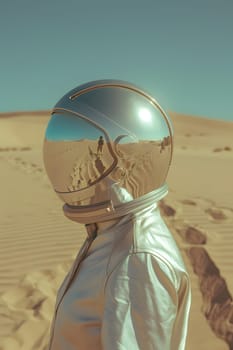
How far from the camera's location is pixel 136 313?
1.03 metres

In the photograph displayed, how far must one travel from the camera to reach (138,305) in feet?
3.35

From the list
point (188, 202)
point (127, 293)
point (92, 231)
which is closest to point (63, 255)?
point (188, 202)

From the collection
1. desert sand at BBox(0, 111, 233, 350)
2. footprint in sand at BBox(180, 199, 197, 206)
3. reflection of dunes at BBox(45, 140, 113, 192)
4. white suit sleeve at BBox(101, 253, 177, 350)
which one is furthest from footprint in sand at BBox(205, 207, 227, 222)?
white suit sleeve at BBox(101, 253, 177, 350)

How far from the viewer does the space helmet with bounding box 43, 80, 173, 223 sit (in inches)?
47.5

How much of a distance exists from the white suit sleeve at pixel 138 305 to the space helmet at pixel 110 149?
16 cm

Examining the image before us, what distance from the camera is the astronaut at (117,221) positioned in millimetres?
1035

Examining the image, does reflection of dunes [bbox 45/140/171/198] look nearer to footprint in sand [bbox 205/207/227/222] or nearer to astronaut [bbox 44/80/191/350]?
astronaut [bbox 44/80/191/350]

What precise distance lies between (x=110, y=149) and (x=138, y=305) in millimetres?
392

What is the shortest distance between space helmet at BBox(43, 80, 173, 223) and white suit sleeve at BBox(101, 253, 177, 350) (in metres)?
0.16

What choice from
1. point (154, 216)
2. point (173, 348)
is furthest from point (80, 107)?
point (173, 348)

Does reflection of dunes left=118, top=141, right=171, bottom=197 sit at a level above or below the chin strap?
above

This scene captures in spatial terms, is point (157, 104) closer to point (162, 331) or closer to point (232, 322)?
point (162, 331)

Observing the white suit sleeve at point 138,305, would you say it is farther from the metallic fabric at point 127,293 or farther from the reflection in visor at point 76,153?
the reflection in visor at point 76,153

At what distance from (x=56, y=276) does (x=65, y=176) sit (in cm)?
327
